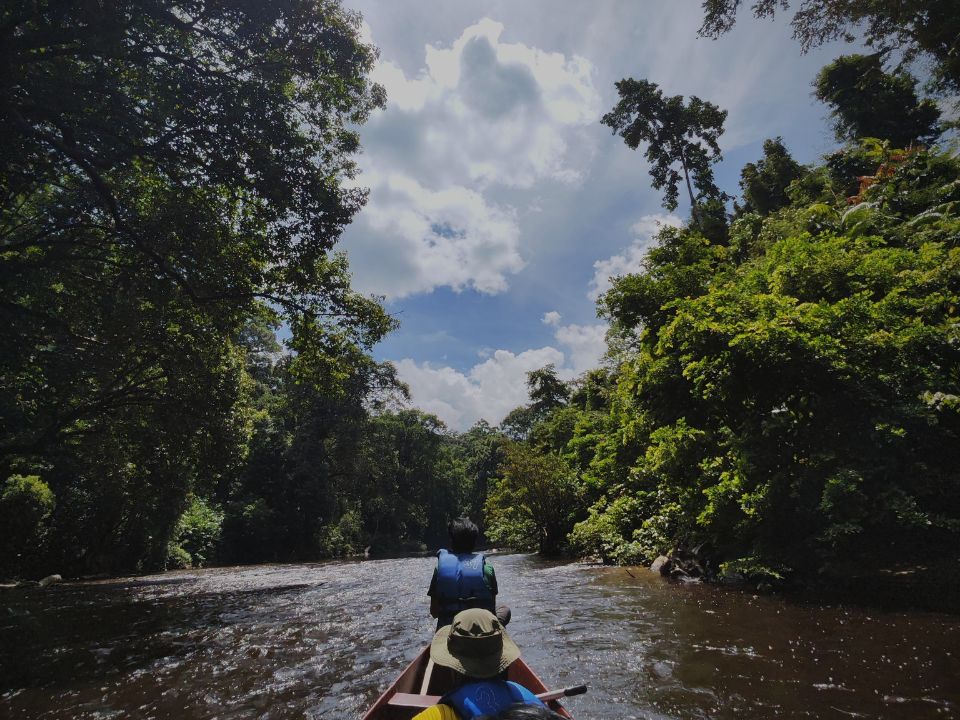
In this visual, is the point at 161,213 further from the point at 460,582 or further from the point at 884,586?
the point at 884,586

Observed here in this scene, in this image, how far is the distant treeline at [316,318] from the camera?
8.01 meters

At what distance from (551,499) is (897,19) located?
20250mm

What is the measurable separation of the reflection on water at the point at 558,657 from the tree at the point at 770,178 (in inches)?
1074

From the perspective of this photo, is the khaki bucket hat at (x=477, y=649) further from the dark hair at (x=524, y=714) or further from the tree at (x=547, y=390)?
the tree at (x=547, y=390)

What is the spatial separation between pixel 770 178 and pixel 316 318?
2970cm

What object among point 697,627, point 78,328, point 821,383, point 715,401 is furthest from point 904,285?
point 78,328

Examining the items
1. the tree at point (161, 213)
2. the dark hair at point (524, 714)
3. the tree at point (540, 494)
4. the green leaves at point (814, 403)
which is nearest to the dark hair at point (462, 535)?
the dark hair at point (524, 714)

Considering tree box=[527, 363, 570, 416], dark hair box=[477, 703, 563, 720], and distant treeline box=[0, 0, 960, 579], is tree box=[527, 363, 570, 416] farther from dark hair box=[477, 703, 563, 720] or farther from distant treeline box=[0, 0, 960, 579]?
dark hair box=[477, 703, 563, 720]

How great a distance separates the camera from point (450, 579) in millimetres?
4562

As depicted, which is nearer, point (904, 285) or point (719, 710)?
point (719, 710)

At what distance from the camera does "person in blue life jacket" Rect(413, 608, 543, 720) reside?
7.28ft

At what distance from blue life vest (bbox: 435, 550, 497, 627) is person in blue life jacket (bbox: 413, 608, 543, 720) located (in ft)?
5.75

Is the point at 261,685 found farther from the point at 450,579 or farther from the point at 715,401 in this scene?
the point at 715,401

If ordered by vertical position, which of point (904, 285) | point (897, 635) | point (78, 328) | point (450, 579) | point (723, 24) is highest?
point (723, 24)
